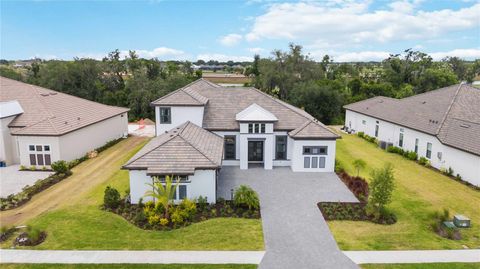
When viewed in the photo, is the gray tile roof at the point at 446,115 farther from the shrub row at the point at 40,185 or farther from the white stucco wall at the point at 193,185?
the shrub row at the point at 40,185

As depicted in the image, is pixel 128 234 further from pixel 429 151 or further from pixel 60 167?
pixel 429 151

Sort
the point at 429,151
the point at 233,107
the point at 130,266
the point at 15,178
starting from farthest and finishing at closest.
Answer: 1. the point at 233,107
2. the point at 429,151
3. the point at 15,178
4. the point at 130,266

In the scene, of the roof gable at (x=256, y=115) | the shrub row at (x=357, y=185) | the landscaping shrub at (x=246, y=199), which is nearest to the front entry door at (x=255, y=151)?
the roof gable at (x=256, y=115)

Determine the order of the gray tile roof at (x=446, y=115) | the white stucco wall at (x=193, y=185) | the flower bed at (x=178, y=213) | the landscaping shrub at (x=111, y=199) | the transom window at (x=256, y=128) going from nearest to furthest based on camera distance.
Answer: the flower bed at (x=178, y=213) < the landscaping shrub at (x=111, y=199) < the white stucco wall at (x=193, y=185) < the gray tile roof at (x=446, y=115) < the transom window at (x=256, y=128)

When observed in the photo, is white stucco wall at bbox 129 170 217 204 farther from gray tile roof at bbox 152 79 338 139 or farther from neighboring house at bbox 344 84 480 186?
neighboring house at bbox 344 84 480 186

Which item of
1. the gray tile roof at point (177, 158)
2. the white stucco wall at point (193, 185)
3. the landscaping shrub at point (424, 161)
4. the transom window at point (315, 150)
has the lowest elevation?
the landscaping shrub at point (424, 161)

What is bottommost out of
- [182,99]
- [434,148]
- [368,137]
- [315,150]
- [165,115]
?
[368,137]

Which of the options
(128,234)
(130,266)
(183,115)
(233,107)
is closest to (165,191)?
(128,234)
